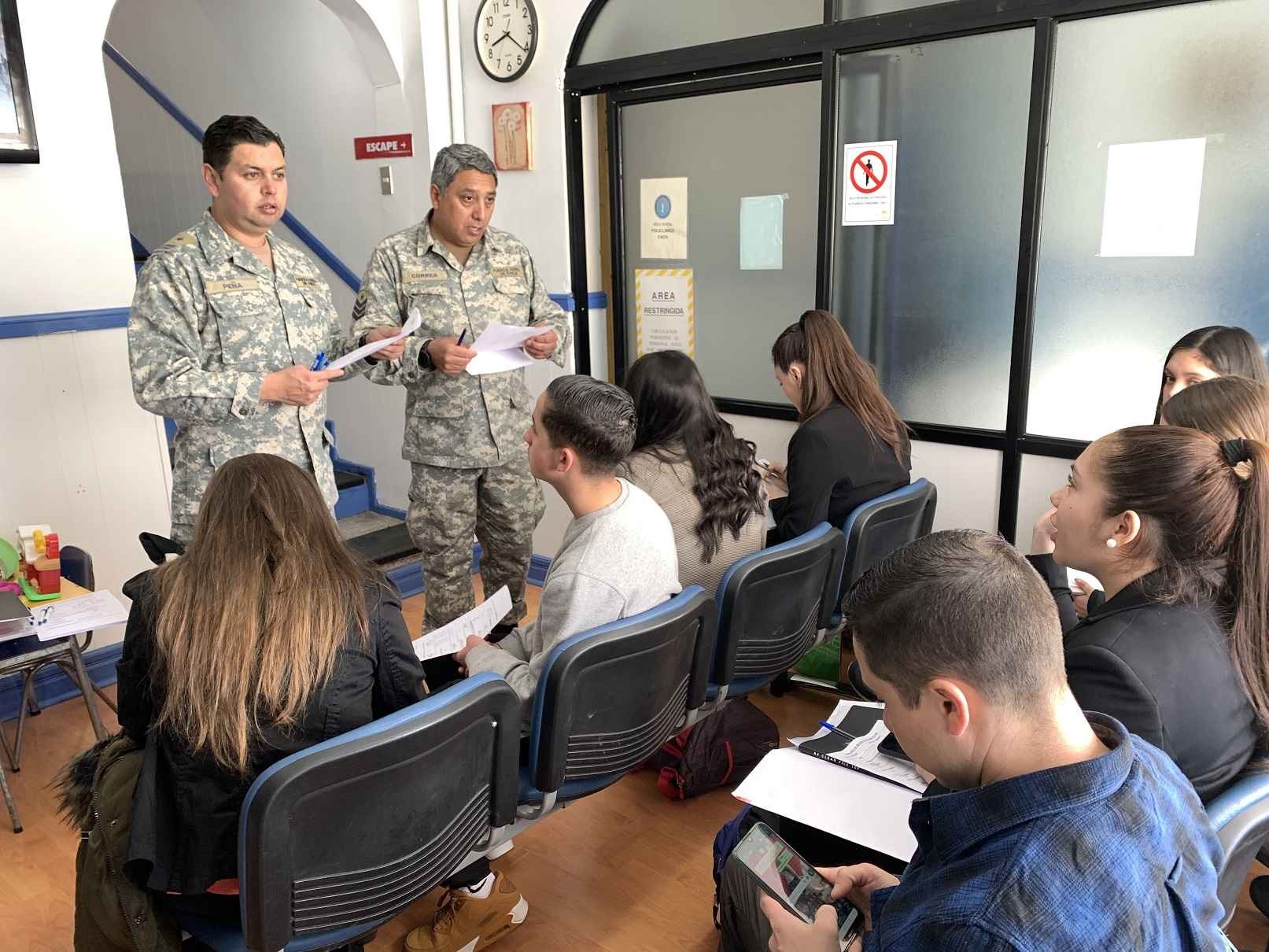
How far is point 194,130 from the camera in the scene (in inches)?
202

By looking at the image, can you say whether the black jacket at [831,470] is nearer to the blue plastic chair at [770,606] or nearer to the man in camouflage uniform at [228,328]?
the blue plastic chair at [770,606]

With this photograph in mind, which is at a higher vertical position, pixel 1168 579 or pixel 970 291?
pixel 970 291

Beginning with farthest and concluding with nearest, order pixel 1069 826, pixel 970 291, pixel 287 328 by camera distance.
A: pixel 970 291 < pixel 287 328 < pixel 1069 826

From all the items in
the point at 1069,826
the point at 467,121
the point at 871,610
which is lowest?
the point at 1069,826

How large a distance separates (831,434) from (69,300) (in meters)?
2.56

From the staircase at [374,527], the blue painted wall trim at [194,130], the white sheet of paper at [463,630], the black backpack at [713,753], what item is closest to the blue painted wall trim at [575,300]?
the blue painted wall trim at [194,130]

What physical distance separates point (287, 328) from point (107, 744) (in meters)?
Answer: 1.36

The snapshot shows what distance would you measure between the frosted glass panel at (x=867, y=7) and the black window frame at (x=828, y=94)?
0.09ft

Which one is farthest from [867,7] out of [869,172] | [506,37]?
[506,37]

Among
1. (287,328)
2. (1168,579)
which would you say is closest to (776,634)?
(1168,579)

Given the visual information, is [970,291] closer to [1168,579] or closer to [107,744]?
[1168,579]

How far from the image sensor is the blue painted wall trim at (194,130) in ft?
14.9

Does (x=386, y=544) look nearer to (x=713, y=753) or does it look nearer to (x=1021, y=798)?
(x=713, y=753)

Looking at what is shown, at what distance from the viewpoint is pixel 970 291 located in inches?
124
